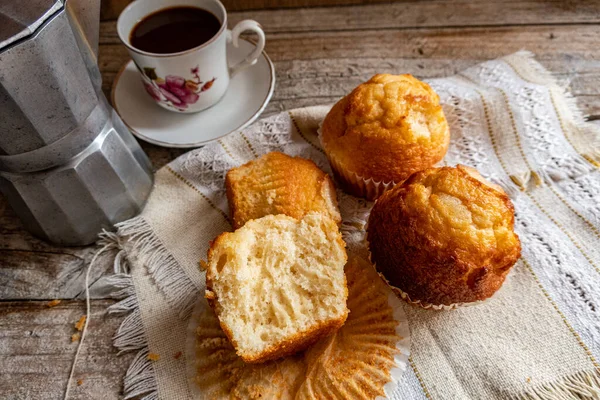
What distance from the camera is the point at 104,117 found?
1.33 metres

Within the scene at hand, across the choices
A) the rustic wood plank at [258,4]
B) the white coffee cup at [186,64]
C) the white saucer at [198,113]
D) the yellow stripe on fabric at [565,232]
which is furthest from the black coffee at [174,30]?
the yellow stripe on fabric at [565,232]

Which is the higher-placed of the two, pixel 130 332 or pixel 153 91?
pixel 153 91

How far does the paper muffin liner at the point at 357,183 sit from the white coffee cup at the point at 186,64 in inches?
15.0

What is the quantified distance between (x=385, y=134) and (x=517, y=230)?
0.44 meters

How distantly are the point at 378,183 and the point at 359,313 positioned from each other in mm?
347

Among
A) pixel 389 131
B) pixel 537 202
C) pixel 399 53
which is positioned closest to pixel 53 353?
pixel 389 131

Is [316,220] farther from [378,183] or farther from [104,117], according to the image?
[104,117]

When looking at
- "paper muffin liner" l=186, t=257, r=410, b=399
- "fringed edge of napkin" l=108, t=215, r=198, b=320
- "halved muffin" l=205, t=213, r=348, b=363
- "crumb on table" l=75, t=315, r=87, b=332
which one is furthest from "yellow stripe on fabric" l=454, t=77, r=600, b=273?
"crumb on table" l=75, t=315, r=87, b=332

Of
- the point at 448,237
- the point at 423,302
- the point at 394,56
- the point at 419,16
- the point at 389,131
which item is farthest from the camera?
the point at 419,16

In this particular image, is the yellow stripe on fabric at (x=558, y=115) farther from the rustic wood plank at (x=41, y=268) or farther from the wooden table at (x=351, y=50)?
the rustic wood plank at (x=41, y=268)

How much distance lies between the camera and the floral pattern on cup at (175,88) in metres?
1.52

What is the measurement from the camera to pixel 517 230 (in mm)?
1397

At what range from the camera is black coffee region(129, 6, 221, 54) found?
1518 mm

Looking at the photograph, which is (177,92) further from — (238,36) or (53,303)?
(53,303)
